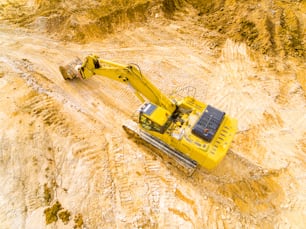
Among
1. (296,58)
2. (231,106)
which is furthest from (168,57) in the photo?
(296,58)

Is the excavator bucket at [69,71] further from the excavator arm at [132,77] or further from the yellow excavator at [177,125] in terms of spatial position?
the excavator arm at [132,77]

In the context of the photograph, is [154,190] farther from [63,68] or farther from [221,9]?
[221,9]

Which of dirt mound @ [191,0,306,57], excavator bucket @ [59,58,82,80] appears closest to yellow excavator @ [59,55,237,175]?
excavator bucket @ [59,58,82,80]

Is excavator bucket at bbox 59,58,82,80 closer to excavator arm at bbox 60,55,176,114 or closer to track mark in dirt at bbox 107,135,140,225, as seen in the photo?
excavator arm at bbox 60,55,176,114

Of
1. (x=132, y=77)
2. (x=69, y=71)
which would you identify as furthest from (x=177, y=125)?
(x=69, y=71)

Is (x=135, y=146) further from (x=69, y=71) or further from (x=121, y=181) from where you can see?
(x=69, y=71)

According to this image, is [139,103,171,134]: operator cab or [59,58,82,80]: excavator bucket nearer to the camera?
[139,103,171,134]: operator cab
